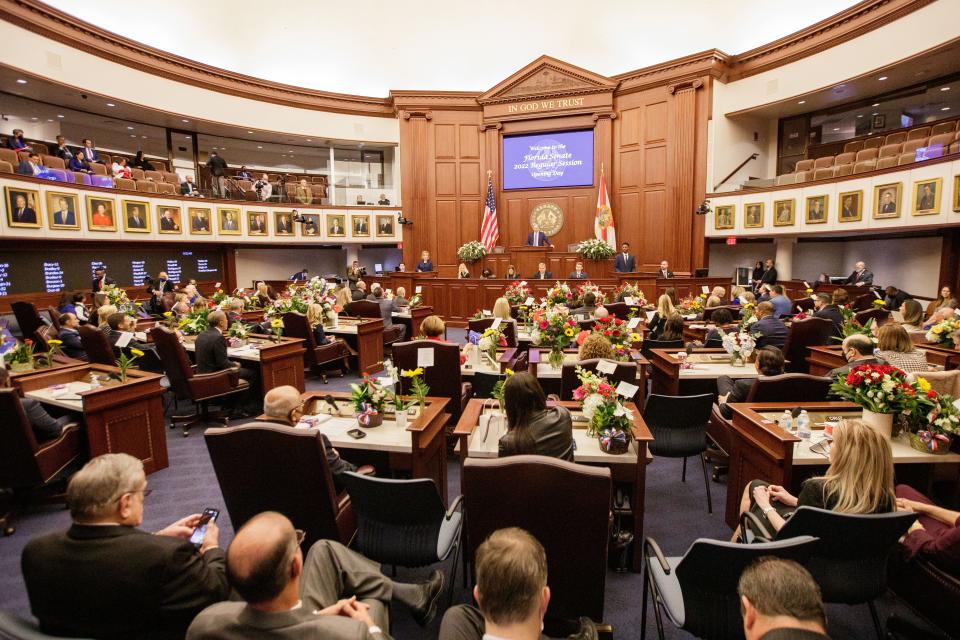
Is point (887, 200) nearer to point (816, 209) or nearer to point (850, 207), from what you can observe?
point (850, 207)

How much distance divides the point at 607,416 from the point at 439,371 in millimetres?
2132

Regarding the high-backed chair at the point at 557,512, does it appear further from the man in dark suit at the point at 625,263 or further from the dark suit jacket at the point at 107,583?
the man in dark suit at the point at 625,263

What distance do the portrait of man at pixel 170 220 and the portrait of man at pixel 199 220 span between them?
37 centimetres

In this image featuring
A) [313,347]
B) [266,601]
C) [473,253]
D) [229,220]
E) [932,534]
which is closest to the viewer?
[266,601]

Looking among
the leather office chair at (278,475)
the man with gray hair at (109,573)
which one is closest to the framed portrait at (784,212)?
the leather office chair at (278,475)

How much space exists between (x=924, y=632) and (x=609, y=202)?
1342 cm

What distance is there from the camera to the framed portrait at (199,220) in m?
13.3

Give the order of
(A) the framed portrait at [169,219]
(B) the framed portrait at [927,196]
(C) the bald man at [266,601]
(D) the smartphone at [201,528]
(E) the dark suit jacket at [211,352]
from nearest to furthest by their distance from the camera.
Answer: (C) the bald man at [266,601], (D) the smartphone at [201,528], (E) the dark suit jacket at [211,352], (B) the framed portrait at [927,196], (A) the framed portrait at [169,219]

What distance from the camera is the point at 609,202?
Answer: 14.9 meters

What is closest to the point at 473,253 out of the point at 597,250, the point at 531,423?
the point at 597,250

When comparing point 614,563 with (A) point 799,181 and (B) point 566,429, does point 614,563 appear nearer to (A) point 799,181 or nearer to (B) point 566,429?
(B) point 566,429

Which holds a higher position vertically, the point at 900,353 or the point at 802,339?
the point at 900,353

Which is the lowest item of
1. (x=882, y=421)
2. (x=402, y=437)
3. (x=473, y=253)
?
(x=402, y=437)

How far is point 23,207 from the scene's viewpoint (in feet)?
30.6
